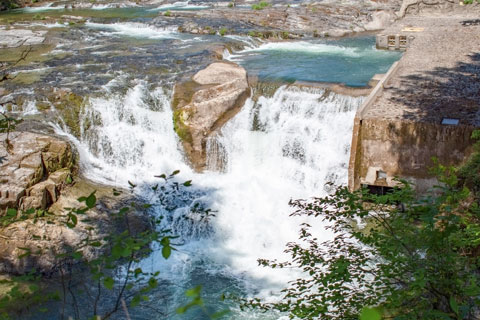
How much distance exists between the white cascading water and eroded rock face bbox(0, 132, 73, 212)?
0.79m

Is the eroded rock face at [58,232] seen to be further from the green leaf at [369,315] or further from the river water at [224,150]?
the green leaf at [369,315]

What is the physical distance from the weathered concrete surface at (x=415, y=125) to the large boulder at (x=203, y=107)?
11.8ft

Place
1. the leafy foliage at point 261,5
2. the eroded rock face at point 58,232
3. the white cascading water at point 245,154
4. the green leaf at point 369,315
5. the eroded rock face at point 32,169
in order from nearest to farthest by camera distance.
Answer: the green leaf at point 369,315
the eroded rock face at point 58,232
the eroded rock face at point 32,169
the white cascading water at point 245,154
the leafy foliage at point 261,5

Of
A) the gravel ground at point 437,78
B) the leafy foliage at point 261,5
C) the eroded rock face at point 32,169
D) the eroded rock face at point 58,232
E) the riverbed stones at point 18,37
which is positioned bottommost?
the eroded rock face at point 58,232

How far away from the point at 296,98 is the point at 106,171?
5122mm

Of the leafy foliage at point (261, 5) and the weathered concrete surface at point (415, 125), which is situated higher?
the leafy foliage at point (261, 5)

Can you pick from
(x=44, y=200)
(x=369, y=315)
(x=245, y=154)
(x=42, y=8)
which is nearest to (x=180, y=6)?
(x=42, y=8)

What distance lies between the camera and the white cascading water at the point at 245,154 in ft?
35.7

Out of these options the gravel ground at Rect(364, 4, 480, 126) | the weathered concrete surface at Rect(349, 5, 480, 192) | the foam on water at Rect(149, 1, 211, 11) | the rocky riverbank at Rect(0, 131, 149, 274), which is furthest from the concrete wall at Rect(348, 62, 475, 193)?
the foam on water at Rect(149, 1, 211, 11)

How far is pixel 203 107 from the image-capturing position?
12.4m

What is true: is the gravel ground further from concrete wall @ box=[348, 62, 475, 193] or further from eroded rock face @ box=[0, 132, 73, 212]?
eroded rock face @ box=[0, 132, 73, 212]

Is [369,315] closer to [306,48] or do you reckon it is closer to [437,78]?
[437,78]

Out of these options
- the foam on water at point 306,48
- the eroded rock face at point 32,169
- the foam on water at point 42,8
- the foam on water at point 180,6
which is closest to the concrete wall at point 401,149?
the eroded rock face at point 32,169

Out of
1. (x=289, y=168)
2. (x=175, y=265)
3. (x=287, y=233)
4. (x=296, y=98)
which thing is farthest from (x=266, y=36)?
(x=175, y=265)
